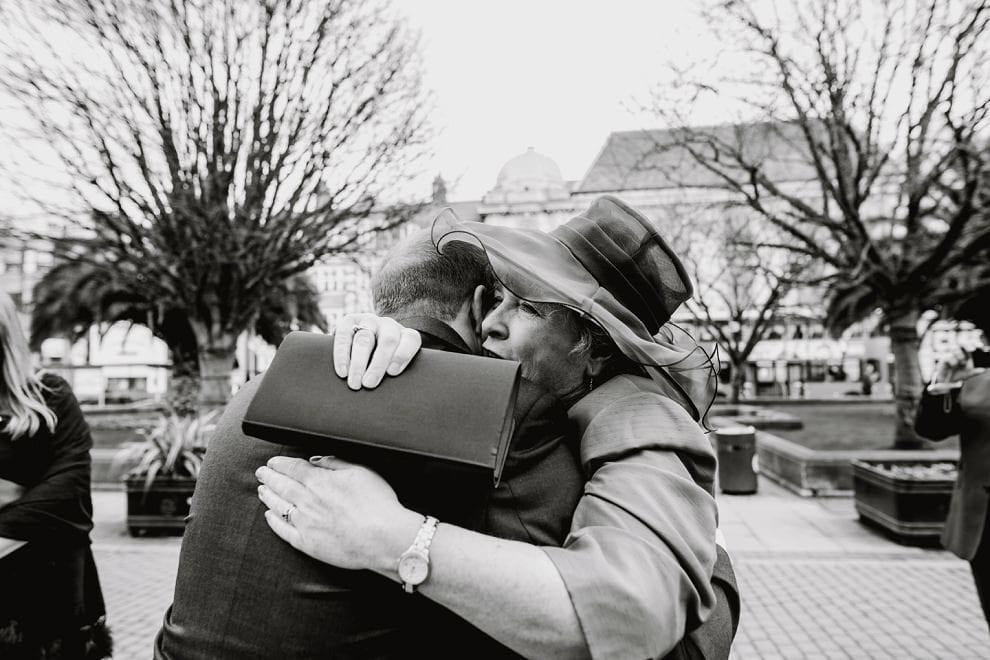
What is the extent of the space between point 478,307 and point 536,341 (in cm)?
17

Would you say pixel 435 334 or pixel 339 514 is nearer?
pixel 339 514

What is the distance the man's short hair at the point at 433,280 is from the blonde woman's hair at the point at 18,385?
6.07 feet

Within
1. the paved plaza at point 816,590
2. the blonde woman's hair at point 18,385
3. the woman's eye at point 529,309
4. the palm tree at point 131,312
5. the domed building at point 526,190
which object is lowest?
the paved plaza at point 816,590

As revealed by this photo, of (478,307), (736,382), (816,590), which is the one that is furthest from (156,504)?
(736,382)

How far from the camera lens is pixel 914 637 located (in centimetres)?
496

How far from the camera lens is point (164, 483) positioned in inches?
313

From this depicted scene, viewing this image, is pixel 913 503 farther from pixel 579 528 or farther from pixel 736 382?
pixel 736 382

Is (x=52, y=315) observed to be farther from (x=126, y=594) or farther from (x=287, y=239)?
(x=126, y=594)

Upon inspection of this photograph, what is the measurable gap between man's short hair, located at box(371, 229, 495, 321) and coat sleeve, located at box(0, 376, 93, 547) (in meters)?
1.83

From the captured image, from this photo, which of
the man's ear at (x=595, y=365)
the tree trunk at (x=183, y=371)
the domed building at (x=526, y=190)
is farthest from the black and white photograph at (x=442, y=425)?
the tree trunk at (x=183, y=371)

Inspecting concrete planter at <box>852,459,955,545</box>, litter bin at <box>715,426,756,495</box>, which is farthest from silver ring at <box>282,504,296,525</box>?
litter bin at <box>715,426,756,495</box>

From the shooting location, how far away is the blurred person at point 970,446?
11.5 feet

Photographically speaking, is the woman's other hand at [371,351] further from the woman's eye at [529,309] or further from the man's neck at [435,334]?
the woman's eye at [529,309]

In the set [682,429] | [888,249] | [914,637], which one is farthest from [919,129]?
[682,429]
